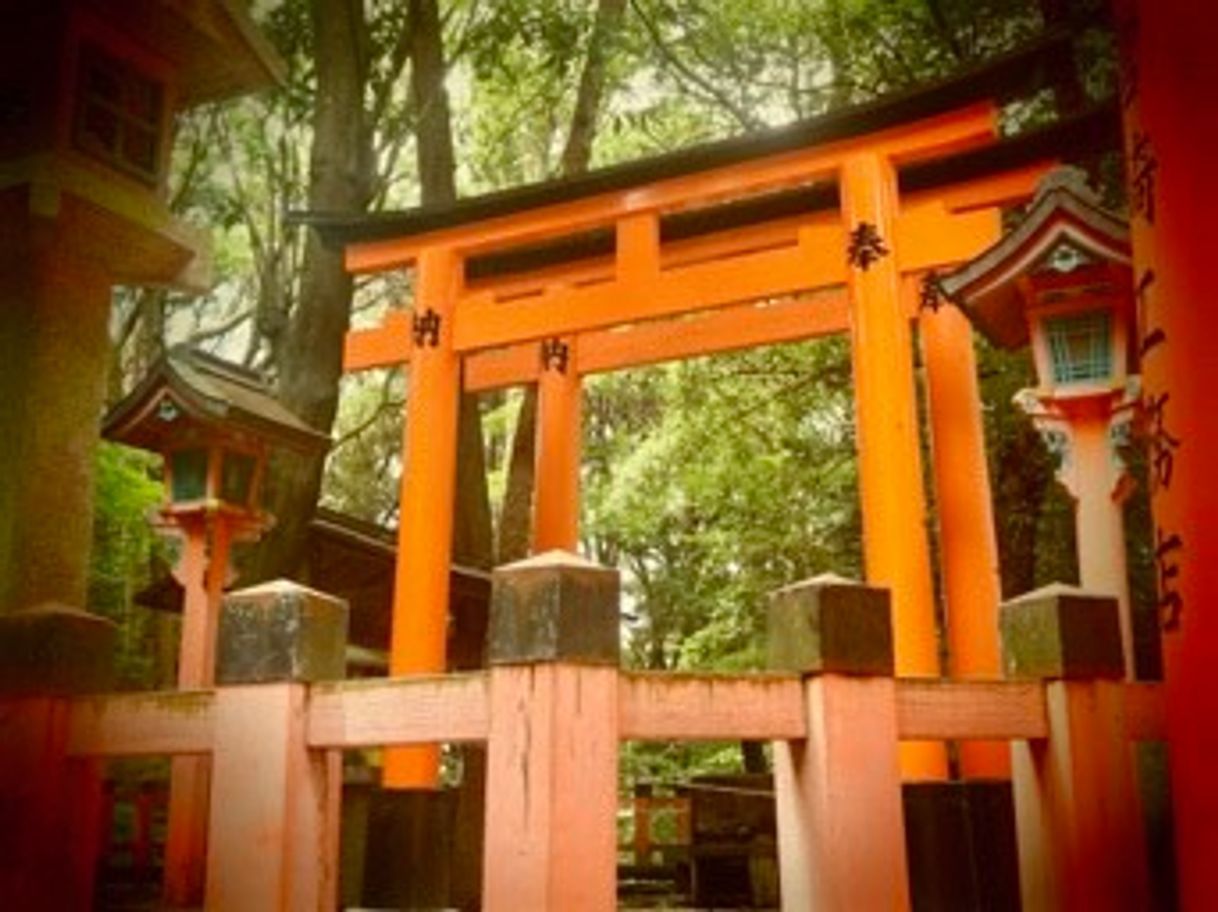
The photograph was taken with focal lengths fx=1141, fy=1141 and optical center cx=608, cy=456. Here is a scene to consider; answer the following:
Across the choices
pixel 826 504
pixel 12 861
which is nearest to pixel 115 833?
pixel 826 504

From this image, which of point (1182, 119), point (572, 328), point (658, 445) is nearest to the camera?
point (1182, 119)

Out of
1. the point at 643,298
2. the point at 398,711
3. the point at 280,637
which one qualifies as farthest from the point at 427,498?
the point at 398,711

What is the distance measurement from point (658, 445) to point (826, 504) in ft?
7.96

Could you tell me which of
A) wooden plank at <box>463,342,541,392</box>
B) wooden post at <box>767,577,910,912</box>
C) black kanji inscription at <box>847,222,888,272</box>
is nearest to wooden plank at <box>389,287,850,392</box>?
wooden plank at <box>463,342,541,392</box>

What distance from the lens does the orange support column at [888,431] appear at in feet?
23.7

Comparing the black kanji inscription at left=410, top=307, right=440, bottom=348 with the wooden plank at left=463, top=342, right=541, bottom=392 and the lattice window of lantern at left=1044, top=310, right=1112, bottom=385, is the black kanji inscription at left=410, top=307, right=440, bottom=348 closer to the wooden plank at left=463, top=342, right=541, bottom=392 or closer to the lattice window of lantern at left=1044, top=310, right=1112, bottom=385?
the wooden plank at left=463, top=342, right=541, bottom=392

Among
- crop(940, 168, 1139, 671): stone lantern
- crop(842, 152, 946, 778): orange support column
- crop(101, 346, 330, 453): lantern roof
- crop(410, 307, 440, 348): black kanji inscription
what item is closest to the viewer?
crop(940, 168, 1139, 671): stone lantern

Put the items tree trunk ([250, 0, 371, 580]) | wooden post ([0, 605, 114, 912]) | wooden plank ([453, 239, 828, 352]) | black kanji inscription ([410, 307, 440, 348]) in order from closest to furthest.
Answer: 1. wooden post ([0, 605, 114, 912])
2. wooden plank ([453, 239, 828, 352])
3. black kanji inscription ([410, 307, 440, 348])
4. tree trunk ([250, 0, 371, 580])

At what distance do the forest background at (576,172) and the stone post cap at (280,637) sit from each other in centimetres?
601

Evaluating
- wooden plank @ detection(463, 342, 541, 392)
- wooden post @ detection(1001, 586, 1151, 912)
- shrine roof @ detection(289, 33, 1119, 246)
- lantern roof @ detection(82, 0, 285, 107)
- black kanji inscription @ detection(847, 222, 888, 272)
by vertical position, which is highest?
lantern roof @ detection(82, 0, 285, 107)

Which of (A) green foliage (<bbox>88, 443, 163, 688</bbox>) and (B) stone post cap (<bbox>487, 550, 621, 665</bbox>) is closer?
(B) stone post cap (<bbox>487, 550, 621, 665</bbox>)

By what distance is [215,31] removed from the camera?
316 inches

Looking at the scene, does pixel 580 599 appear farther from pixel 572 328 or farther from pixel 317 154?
pixel 317 154

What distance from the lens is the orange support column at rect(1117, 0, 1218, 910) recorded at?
282 centimetres
